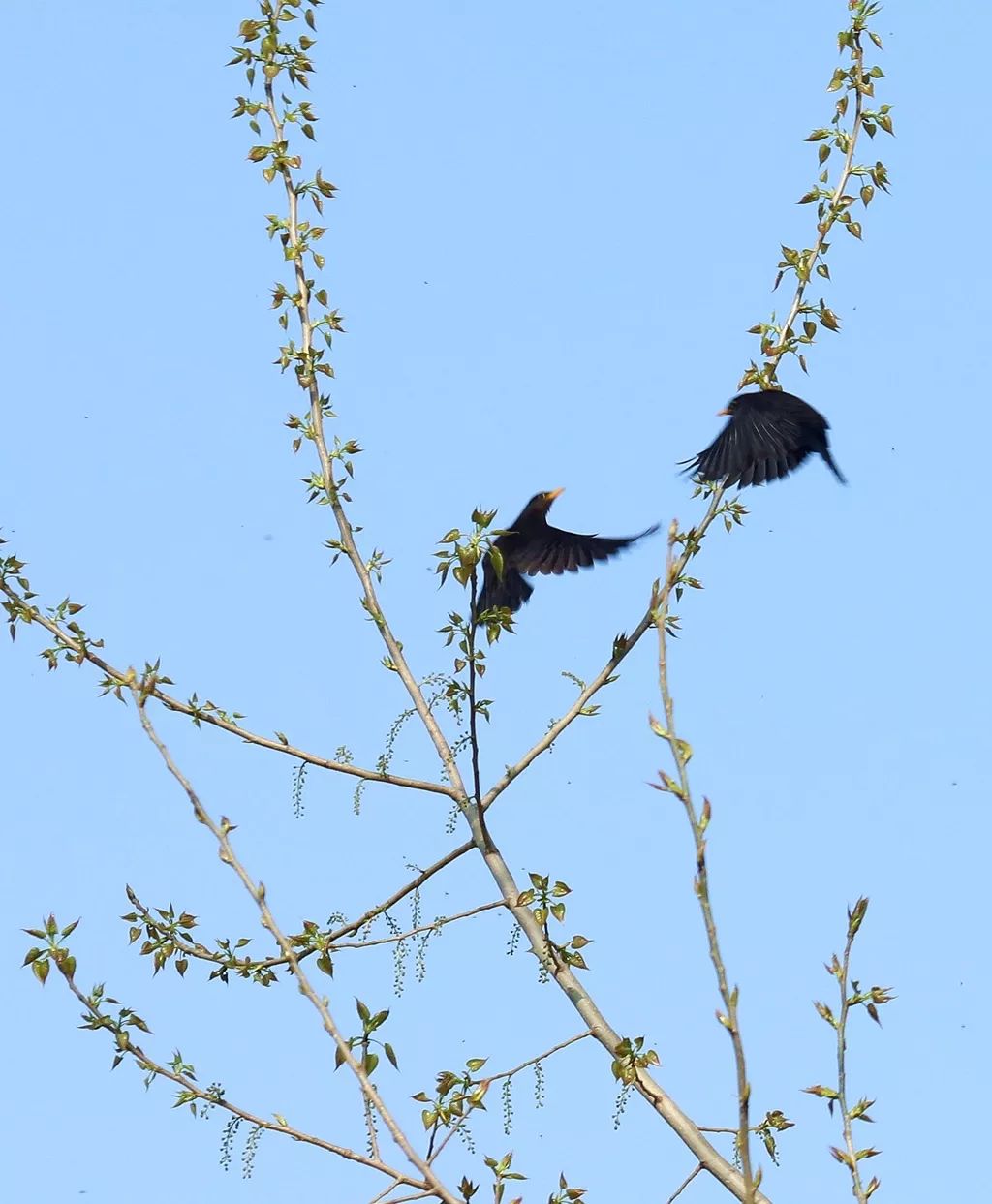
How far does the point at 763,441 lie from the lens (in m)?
6.48

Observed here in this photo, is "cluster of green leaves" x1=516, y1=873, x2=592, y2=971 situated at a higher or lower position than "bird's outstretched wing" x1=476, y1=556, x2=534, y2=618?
lower

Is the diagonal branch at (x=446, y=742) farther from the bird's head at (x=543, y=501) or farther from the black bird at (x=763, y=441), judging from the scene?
the bird's head at (x=543, y=501)

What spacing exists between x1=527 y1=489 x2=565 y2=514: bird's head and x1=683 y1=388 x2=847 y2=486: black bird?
1234 mm

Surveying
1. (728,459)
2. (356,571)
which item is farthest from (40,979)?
(728,459)

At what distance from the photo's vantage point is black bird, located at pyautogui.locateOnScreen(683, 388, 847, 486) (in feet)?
20.9

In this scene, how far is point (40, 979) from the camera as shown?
3537 mm

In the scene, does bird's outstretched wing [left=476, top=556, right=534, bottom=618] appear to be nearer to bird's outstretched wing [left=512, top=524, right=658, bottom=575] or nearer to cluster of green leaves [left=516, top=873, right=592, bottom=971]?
bird's outstretched wing [left=512, top=524, right=658, bottom=575]

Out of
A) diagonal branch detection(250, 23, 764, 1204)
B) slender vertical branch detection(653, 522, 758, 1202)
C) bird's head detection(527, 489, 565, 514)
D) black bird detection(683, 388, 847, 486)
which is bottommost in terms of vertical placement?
slender vertical branch detection(653, 522, 758, 1202)

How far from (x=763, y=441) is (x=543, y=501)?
1.55m

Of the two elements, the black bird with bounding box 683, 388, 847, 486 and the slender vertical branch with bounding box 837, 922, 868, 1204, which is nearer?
the slender vertical branch with bounding box 837, 922, 868, 1204

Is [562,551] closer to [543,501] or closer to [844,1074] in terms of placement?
[543,501]

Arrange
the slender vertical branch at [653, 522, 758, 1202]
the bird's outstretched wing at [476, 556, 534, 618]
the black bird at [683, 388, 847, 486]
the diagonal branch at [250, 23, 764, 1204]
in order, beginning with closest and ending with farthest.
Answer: the slender vertical branch at [653, 522, 758, 1202] → the diagonal branch at [250, 23, 764, 1204] → the black bird at [683, 388, 847, 486] → the bird's outstretched wing at [476, 556, 534, 618]

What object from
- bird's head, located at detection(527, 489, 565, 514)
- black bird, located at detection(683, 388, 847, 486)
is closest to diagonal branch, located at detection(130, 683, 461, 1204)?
black bird, located at detection(683, 388, 847, 486)

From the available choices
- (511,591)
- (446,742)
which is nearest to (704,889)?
(446,742)
